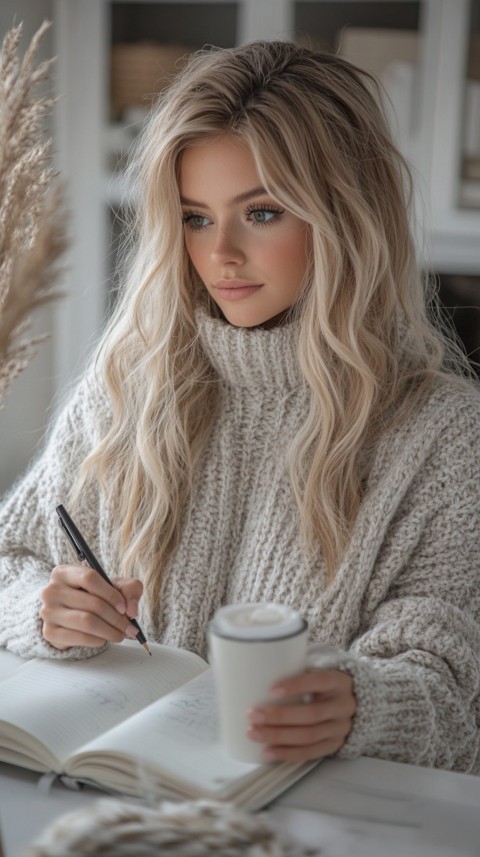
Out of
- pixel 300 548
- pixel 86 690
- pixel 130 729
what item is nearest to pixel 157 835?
pixel 130 729

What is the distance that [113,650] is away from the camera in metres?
1.11

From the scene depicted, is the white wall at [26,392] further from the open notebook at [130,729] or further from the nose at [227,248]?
the open notebook at [130,729]

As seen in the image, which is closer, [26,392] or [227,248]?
[227,248]

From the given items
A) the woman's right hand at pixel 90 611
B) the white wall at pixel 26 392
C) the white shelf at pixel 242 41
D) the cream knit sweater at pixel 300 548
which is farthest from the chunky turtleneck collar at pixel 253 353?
the white wall at pixel 26 392

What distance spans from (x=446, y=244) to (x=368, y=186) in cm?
173

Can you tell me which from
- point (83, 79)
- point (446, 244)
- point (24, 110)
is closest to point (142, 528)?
point (24, 110)

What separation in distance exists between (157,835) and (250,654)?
0.69 ft

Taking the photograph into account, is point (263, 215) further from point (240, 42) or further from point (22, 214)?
point (240, 42)

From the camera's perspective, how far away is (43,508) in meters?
1.41

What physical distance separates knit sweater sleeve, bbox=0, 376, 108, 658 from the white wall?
1626mm

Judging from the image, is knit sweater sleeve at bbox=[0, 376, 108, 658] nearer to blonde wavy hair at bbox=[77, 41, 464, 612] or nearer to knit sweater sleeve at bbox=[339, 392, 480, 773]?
blonde wavy hair at bbox=[77, 41, 464, 612]

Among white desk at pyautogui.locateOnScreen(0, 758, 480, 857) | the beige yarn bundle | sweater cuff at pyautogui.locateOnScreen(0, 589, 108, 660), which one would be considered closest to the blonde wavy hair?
sweater cuff at pyautogui.locateOnScreen(0, 589, 108, 660)

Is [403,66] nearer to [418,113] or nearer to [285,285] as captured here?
[418,113]

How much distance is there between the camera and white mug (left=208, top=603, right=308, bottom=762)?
0.75 metres
